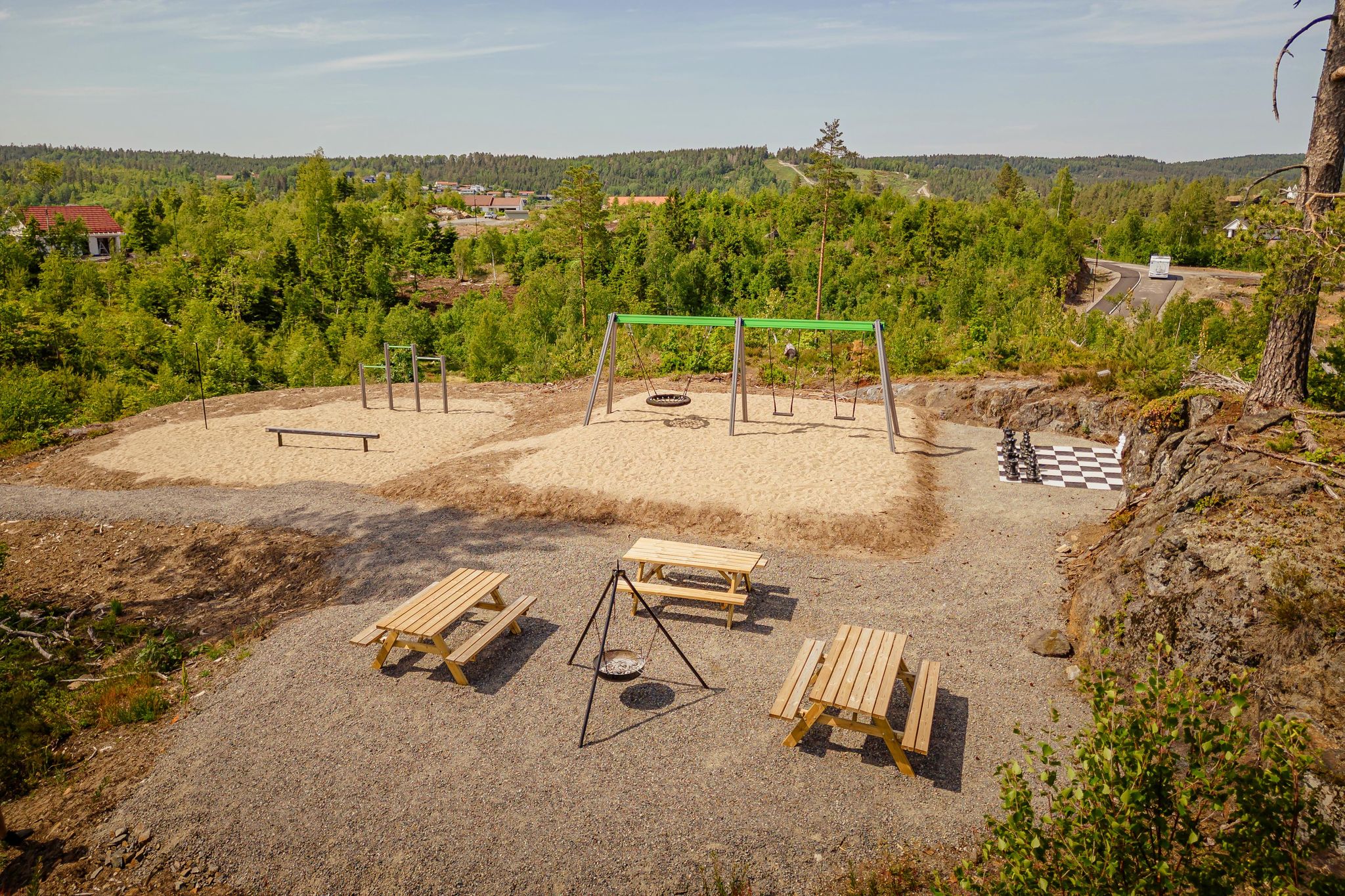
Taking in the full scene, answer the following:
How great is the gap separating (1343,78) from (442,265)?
234 ft

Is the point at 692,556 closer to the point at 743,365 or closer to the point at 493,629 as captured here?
the point at 493,629

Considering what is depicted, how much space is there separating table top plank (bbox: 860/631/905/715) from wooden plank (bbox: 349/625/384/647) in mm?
4201

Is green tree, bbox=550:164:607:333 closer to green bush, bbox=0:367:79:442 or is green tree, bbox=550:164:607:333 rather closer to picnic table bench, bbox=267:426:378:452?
green bush, bbox=0:367:79:442

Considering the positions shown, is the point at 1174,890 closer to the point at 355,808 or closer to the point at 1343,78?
the point at 355,808

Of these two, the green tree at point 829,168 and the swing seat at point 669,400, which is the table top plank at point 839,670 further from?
the green tree at point 829,168

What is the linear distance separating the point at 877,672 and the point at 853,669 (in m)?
0.18

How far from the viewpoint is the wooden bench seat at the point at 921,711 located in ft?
17.2

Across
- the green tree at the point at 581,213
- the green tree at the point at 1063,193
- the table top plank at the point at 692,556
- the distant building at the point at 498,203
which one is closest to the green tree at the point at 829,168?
the green tree at the point at 581,213

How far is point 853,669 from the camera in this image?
5.84m

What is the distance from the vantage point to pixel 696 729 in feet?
19.2

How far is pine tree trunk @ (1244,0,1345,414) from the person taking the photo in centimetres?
675

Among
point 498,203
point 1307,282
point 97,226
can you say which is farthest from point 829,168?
point 498,203

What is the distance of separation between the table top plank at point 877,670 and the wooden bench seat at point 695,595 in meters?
1.56

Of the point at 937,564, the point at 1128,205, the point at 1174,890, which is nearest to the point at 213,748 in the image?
the point at 1174,890
